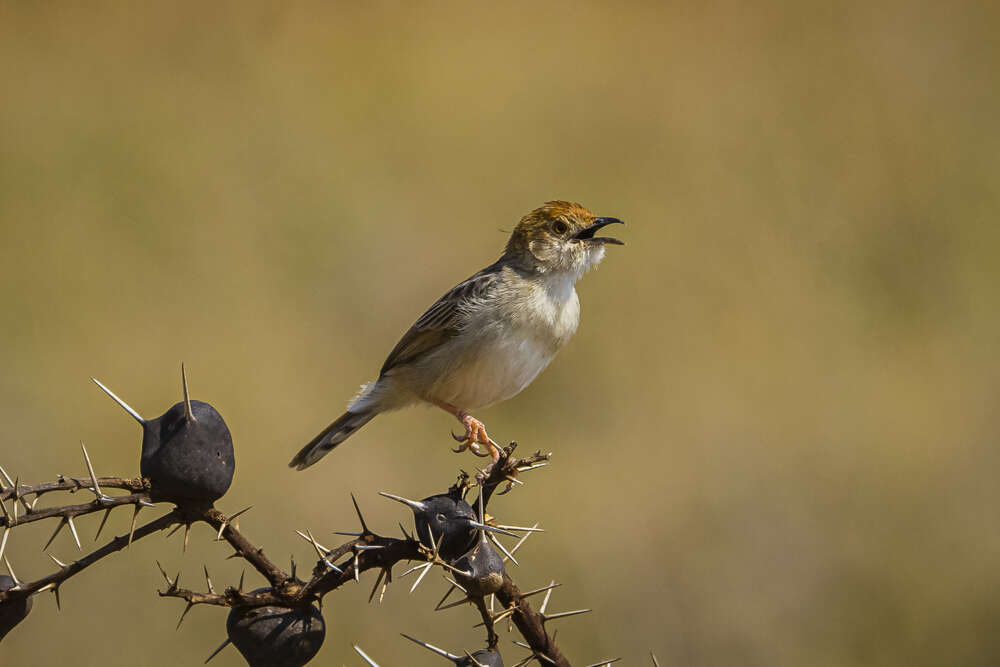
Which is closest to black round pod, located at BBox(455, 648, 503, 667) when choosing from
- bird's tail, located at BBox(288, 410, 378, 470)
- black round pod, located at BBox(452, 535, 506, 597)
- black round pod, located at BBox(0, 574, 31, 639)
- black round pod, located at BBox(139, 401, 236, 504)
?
black round pod, located at BBox(452, 535, 506, 597)

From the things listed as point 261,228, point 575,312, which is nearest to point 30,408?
point 261,228

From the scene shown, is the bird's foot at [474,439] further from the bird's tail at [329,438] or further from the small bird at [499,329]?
the bird's tail at [329,438]

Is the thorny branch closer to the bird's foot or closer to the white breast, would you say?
the bird's foot

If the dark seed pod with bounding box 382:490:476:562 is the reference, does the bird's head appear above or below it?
above

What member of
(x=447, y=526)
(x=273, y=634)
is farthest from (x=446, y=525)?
(x=273, y=634)

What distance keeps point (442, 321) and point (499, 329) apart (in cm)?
38

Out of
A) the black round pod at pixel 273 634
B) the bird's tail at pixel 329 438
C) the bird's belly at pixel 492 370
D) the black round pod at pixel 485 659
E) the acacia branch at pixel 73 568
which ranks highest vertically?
the acacia branch at pixel 73 568

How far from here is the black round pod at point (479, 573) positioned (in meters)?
2.11

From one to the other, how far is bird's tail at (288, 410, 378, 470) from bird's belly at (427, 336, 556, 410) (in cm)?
60

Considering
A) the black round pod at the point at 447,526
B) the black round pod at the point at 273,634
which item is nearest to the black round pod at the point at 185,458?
the black round pod at the point at 273,634

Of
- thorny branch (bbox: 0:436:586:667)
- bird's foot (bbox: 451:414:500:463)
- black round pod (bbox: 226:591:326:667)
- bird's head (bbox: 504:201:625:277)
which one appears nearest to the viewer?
thorny branch (bbox: 0:436:586:667)

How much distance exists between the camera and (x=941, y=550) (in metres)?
9.25

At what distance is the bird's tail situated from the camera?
16.6 ft

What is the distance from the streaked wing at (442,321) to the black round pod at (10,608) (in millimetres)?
2964
